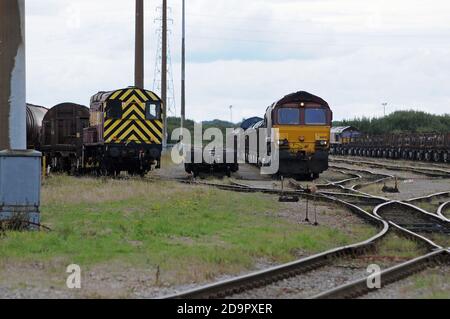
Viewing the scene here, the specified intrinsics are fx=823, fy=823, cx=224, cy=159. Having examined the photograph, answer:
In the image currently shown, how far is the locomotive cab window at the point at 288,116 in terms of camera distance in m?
30.0

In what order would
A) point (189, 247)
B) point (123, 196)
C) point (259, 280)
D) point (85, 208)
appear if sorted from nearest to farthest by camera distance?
point (259, 280)
point (189, 247)
point (85, 208)
point (123, 196)

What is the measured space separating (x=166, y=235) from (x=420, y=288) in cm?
487

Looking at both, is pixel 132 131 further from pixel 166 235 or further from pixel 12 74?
pixel 166 235

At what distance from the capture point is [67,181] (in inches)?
957

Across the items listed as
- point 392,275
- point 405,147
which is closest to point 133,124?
point 392,275

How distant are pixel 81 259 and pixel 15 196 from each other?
2957mm

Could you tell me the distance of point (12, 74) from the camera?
12961 millimetres

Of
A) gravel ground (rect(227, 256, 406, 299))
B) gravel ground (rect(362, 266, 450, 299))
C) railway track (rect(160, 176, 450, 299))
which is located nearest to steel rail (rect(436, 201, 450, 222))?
railway track (rect(160, 176, 450, 299))

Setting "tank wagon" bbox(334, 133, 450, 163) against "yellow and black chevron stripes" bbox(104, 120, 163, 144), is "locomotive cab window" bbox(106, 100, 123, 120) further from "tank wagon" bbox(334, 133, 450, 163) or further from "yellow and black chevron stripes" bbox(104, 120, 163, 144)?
"tank wagon" bbox(334, 133, 450, 163)

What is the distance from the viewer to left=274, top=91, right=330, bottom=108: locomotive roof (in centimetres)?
3017

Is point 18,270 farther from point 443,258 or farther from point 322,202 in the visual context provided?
point 322,202

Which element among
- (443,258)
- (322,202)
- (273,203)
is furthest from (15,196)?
(322,202)

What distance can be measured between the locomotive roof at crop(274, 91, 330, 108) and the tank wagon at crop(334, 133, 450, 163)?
63.8 feet

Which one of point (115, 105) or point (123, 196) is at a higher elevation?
point (115, 105)
